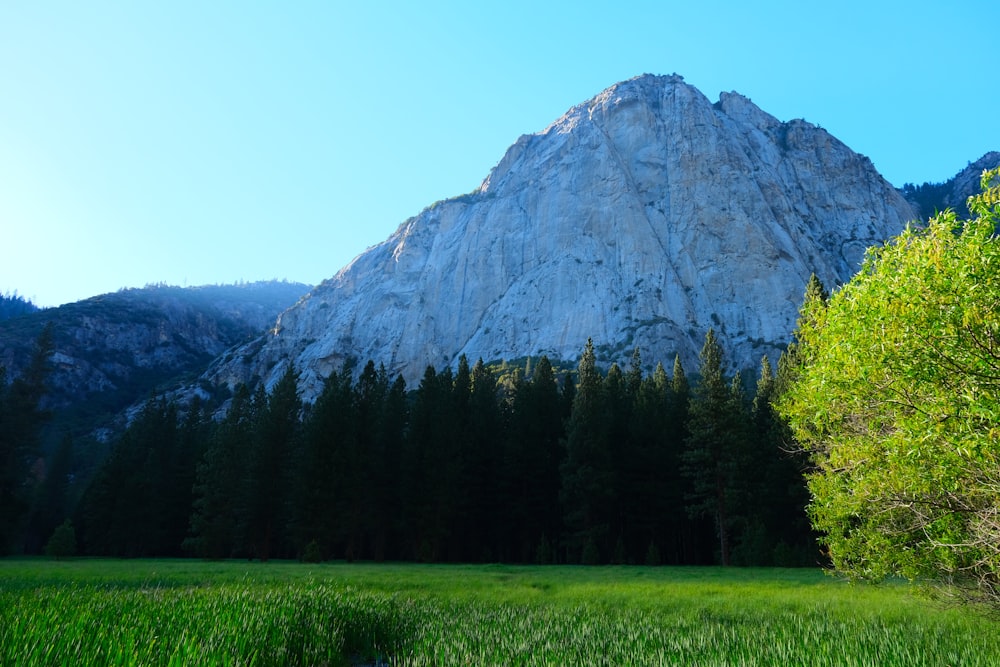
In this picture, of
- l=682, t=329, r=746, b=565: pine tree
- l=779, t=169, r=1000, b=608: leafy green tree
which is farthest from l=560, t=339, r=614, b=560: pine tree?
l=779, t=169, r=1000, b=608: leafy green tree

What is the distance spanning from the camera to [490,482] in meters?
57.0

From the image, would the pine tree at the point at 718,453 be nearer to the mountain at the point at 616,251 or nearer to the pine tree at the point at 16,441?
the pine tree at the point at 16,441

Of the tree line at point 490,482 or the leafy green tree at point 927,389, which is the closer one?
the leafy green tree at point 927,389

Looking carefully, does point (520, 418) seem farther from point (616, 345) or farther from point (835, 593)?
point (616, 345)

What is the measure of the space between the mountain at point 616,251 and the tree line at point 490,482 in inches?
3125

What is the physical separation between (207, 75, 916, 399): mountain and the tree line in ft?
260

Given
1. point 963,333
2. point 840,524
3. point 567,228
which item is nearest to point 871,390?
point 963,333

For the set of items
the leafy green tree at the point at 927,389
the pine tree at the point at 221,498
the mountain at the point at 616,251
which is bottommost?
the pine tree at the point at 221,498

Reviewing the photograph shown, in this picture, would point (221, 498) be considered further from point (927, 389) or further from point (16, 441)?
point (927, 389)

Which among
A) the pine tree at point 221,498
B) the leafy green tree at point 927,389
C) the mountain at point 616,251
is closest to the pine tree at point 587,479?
the pine tree at point 221,498

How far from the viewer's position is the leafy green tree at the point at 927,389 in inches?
344

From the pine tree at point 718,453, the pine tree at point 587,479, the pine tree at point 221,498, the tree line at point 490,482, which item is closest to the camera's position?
the pine tree at point 718,453

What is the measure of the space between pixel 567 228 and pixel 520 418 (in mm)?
114015

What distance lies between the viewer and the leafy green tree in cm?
875
